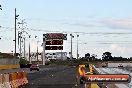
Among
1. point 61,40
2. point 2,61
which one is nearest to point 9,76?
point 2,61

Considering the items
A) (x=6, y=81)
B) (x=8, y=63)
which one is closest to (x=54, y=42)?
(x=8, y=63)

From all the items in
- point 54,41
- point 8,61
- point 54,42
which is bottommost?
point 8,61

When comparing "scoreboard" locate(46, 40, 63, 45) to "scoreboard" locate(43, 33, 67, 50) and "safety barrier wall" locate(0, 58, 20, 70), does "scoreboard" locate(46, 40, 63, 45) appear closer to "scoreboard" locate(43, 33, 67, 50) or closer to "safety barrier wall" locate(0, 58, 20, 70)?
"scoreboard" locate(43, 33, 67, 50)

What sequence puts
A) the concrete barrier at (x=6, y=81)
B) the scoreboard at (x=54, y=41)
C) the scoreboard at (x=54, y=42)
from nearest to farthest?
the concrete barrier at (x=6, y=81)
the scoreboard at (x=54, y=41)
the scoreboard at (x=54, y=42)

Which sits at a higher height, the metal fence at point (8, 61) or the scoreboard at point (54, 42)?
the scoreboard at point (54, 42)

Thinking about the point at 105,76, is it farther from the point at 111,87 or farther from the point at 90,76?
the point at 111,87

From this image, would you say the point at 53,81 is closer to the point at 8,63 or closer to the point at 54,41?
the point at 8,63

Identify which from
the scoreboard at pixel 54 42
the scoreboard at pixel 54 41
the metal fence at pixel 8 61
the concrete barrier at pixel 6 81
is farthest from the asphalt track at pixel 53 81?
the scoreboard at pixel 54 42

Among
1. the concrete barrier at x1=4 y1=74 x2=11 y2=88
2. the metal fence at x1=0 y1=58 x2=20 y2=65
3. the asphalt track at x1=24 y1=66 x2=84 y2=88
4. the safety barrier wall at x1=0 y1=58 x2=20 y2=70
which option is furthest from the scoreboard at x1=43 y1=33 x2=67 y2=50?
the concrete barrier at x1=4 y1=74 x2=11 y2=88

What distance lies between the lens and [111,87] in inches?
718

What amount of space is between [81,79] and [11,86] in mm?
20047

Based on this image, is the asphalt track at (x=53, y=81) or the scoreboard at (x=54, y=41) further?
the scoreboard at (x=54, y=41)

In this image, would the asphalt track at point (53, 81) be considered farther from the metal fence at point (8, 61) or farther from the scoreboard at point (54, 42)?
the scoreboard at point (54, 42)

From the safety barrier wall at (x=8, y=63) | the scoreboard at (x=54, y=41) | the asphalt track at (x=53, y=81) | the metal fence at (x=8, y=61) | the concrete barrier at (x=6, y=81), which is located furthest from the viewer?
the scoreboard at (x=54, y=41)
